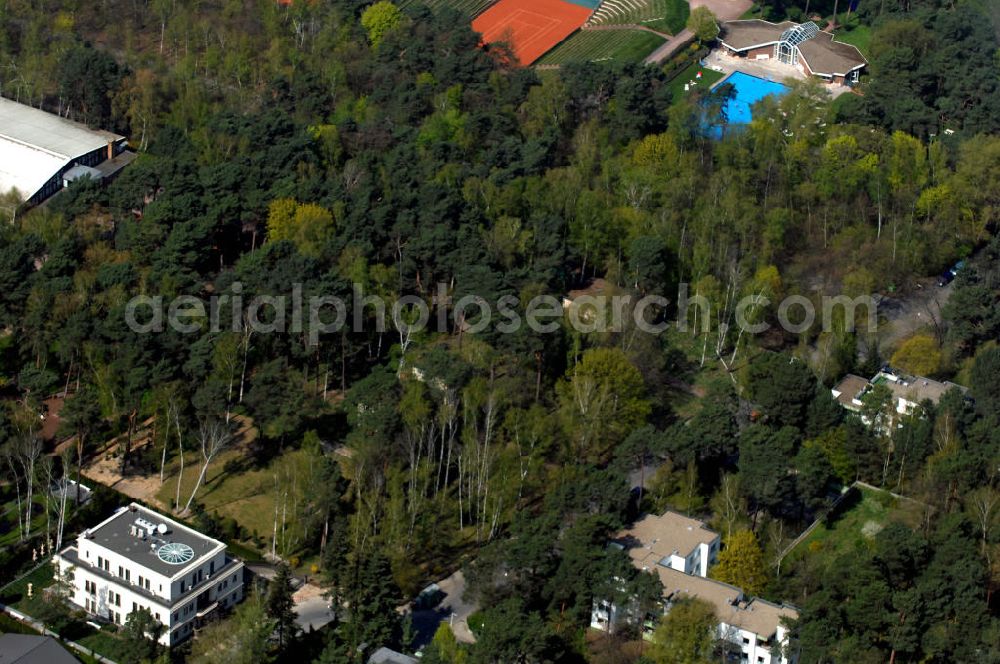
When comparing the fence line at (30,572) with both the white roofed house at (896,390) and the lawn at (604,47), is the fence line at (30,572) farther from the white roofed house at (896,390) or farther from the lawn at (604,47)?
the lawn at (604,47)

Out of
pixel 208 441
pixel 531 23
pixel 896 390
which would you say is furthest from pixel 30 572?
pixel 531 23

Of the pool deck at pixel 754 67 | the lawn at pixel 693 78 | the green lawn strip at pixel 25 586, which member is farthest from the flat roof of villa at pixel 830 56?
the green lawn strip at pixel 25 586

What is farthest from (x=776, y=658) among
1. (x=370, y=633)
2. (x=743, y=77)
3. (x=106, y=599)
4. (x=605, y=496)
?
(x=743, y=77)

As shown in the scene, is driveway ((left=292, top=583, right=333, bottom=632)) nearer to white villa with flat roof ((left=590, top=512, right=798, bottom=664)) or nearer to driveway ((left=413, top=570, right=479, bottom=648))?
driveway ((left=413, top=570, right=479, bottom=648))

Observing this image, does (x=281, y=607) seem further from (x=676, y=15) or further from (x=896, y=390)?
(x=676, y=15)

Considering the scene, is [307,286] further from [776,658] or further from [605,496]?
[776,658]

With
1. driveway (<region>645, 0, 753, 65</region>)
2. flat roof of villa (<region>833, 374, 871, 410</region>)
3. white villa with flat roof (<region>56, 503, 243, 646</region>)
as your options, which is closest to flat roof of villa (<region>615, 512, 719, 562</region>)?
flat roof of villa (<region>833, 374, 871, 410</region>)
